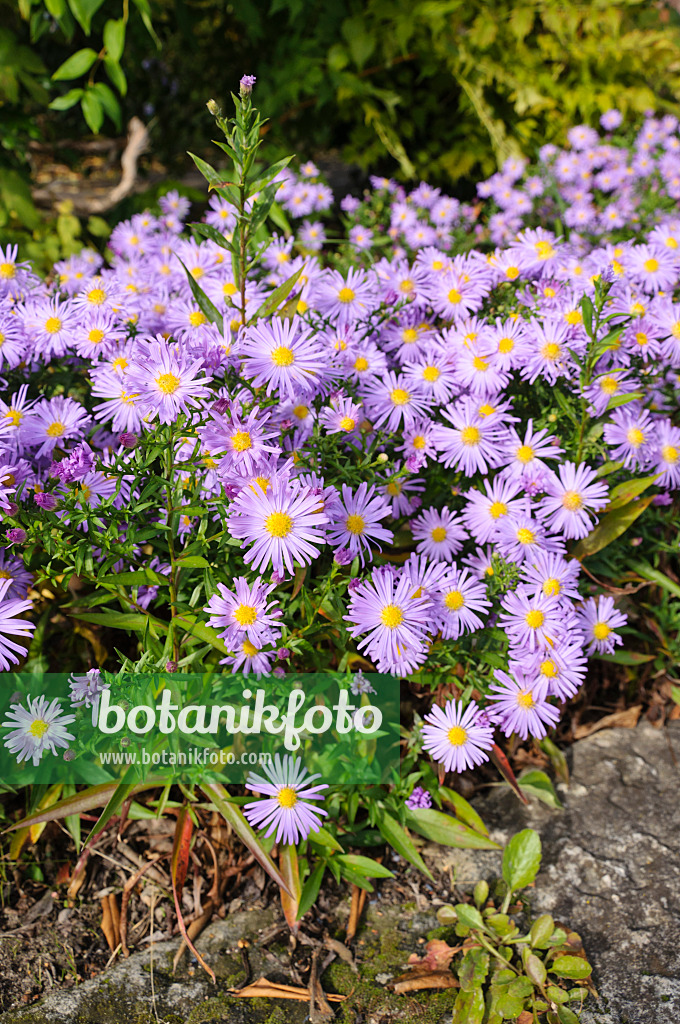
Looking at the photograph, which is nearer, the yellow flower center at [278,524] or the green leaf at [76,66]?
the yellow flower center at [278,524]

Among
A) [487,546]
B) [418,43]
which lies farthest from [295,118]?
[487,546]

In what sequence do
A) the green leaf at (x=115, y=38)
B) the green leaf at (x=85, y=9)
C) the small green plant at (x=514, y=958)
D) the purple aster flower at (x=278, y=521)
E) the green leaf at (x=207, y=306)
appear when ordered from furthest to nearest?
the green leaf at (x=115, y=38) < the green leaf at (x=85, y=9) < the green leaf at (x=207, y=306) < the small green plant at (x=514, y=958) < the purple aster flower at (x=278, y=521)

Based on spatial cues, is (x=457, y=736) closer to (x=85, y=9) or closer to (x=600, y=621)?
(x=600, y=621)

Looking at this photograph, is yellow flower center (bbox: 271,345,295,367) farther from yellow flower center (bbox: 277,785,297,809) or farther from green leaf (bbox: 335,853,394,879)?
green leaf (bbox: 335,853,394,879)

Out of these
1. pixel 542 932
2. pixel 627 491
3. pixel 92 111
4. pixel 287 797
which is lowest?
pixel 542 932

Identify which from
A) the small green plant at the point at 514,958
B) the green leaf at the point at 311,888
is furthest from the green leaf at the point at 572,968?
the green leaf at the point at 311,888

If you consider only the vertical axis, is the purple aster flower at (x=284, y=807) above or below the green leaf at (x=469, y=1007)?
above

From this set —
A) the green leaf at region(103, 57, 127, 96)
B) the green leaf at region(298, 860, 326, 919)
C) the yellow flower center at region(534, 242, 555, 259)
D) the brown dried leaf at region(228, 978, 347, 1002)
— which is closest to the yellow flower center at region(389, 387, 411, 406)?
the yellow flower center at region(534, 242, 555, 259)

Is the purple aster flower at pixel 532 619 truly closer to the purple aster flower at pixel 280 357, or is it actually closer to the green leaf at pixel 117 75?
the purple aster flower at pixel 280 357

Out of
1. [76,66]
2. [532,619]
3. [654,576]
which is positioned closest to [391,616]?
[532,619]
